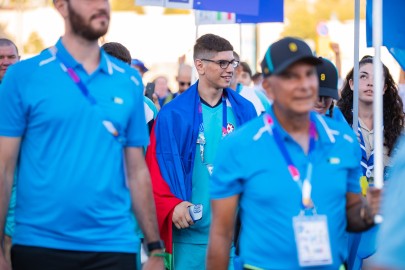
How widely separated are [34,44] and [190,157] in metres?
45.1

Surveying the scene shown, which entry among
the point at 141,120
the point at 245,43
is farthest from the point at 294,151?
the point at 245,43

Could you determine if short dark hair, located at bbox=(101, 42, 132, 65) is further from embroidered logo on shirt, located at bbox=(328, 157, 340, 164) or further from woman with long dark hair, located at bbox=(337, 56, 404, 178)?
embroidered logo on shirt, located at bbox=(328, 157, 340, 164)

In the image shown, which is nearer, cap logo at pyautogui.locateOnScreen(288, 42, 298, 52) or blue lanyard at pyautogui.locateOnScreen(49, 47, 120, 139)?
cap logo at pyautogui.locateOnScreen(288, 42, 298, 52)

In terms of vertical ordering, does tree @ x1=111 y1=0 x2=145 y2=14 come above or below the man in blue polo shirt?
below

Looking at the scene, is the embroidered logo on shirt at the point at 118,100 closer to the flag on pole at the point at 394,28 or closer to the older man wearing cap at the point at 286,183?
the older man wearing cap at the point at 286,183

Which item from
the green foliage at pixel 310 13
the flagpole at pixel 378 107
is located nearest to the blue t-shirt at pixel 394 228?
the flagpole at pixel 378 107

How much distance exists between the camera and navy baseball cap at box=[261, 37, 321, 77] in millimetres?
5340

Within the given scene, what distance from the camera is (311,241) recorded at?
529 cm

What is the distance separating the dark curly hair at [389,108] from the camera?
29.3 feet

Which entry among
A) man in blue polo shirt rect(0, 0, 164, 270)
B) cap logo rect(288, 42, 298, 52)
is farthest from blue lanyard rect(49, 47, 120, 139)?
cap logo rect(288, 42, 298, 52)

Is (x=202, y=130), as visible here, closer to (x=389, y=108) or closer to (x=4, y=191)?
(x=389, y=108)

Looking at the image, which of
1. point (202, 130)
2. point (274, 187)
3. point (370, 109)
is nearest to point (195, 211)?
point (202, 130)

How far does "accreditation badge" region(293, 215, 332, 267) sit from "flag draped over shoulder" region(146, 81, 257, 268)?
2.84 m

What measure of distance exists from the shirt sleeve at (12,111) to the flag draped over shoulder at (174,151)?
101 inches
